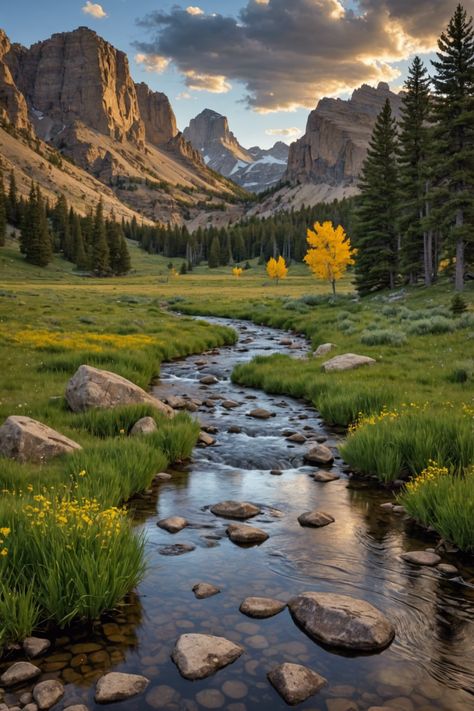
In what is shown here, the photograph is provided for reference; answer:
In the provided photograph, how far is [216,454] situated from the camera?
11414 millimetres

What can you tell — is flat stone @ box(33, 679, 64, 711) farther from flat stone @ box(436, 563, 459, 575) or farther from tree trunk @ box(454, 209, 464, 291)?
tree trunk @ box(454, 209, 464, 291)

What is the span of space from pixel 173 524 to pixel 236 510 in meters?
1.08

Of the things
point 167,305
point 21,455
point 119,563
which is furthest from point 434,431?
point 167,305

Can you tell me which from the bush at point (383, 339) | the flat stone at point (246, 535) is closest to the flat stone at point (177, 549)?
the flat stone at point (246, 535)

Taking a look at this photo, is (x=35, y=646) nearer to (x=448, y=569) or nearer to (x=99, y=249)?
(x=448, y=569)

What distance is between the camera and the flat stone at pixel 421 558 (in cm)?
671

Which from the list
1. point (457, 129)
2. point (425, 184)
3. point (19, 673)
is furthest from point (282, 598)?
point (425, 184)

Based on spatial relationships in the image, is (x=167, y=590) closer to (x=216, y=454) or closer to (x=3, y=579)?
(x=3, y=579)

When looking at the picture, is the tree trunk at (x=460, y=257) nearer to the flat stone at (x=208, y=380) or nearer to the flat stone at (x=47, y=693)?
the flat stone at (x=208, y=380)

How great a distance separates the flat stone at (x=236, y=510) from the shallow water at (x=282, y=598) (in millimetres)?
142

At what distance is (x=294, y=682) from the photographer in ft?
14.8

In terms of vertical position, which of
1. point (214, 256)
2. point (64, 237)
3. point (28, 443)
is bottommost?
point (28, 443)

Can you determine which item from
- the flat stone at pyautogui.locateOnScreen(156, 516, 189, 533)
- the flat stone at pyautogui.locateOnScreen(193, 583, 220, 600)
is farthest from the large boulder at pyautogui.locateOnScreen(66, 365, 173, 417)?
the flat stone at pyautogui.locateOnScreen(193, 583, 220, 600)

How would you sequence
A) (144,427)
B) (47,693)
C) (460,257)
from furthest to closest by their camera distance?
1. (460,257)
2. (144,427)
3. (47,693)
